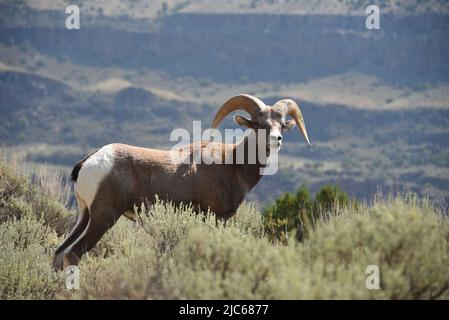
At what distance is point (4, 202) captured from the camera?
12.9m

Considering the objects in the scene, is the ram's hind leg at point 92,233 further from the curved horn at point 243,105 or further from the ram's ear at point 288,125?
the ram's ear at point 288,125

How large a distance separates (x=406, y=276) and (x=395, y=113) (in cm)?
11322

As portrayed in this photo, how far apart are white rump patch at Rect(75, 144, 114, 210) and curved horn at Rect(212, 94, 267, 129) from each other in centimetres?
205

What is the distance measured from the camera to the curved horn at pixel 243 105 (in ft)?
38.1

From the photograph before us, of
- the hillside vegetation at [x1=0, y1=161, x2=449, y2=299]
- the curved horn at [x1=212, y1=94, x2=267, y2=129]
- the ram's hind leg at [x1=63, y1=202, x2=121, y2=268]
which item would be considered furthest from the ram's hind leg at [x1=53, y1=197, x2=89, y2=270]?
the curved horn at [x1=212, y1=94, x2=267, y2=129]

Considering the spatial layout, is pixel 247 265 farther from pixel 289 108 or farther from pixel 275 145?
pixel 289 108

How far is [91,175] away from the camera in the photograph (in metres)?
10.4

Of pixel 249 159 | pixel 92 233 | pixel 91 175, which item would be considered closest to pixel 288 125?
pixel 249 159

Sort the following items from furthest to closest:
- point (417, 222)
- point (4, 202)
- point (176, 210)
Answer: point (4, 202) < point (176, 210) < point (417, 222)

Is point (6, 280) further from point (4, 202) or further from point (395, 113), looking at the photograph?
point (395, 113)

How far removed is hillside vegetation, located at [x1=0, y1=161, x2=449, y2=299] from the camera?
24.7 feet

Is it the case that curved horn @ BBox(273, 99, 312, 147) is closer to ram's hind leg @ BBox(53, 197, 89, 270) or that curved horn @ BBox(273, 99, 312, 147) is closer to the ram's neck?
the ram's neck
